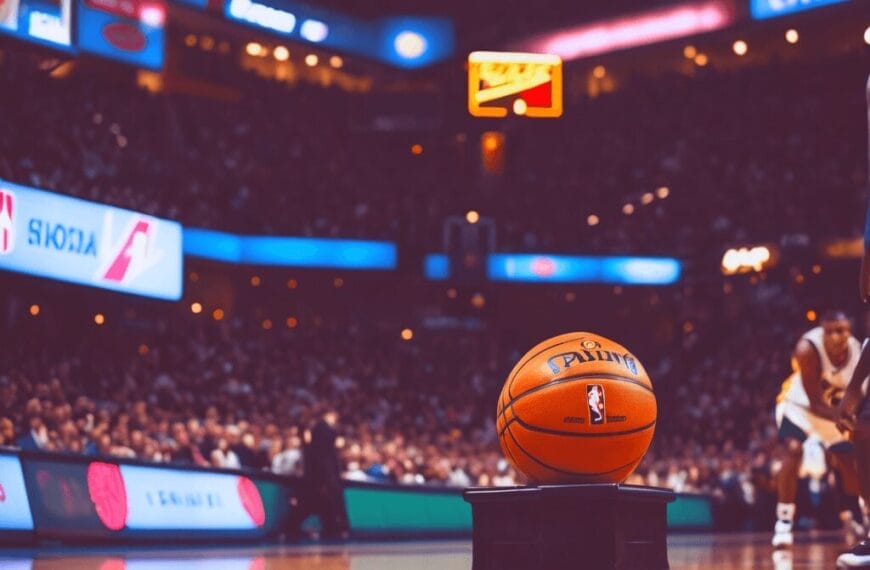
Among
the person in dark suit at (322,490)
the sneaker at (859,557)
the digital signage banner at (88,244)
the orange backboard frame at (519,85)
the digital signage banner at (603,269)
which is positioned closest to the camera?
the sneaker at (859,557)

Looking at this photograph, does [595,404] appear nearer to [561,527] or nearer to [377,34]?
[561,527]

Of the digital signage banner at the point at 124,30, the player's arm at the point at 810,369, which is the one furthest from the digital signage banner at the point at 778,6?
the player's arm at the point at 810,369

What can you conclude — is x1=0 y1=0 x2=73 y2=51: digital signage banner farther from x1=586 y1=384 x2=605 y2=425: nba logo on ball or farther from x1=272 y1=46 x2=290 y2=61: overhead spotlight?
x1=586 y1=384 x2=605 y2=425: nba logo on ball

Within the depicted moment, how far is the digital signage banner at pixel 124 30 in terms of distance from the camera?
86.2ft

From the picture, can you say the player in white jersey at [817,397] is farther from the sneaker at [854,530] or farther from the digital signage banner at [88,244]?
the digital signage banner at [88,244]

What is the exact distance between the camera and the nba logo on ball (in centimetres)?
525

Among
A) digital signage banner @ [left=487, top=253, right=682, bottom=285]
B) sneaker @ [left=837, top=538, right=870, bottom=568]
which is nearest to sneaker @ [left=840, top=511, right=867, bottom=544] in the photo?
sneaker @ [left=837, top=538, right=870, bottom=568]

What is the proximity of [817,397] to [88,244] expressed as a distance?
13510mm

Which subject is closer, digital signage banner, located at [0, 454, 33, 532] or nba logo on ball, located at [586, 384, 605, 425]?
nba logo on ball, located at [586, 384, 605, 425]

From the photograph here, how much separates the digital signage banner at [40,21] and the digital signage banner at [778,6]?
16.2 m

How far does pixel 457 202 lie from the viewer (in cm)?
3403

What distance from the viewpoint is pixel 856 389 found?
591cm

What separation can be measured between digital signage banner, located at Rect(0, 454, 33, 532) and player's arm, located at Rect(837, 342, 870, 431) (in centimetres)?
861

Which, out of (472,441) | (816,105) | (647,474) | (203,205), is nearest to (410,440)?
(472,441)
